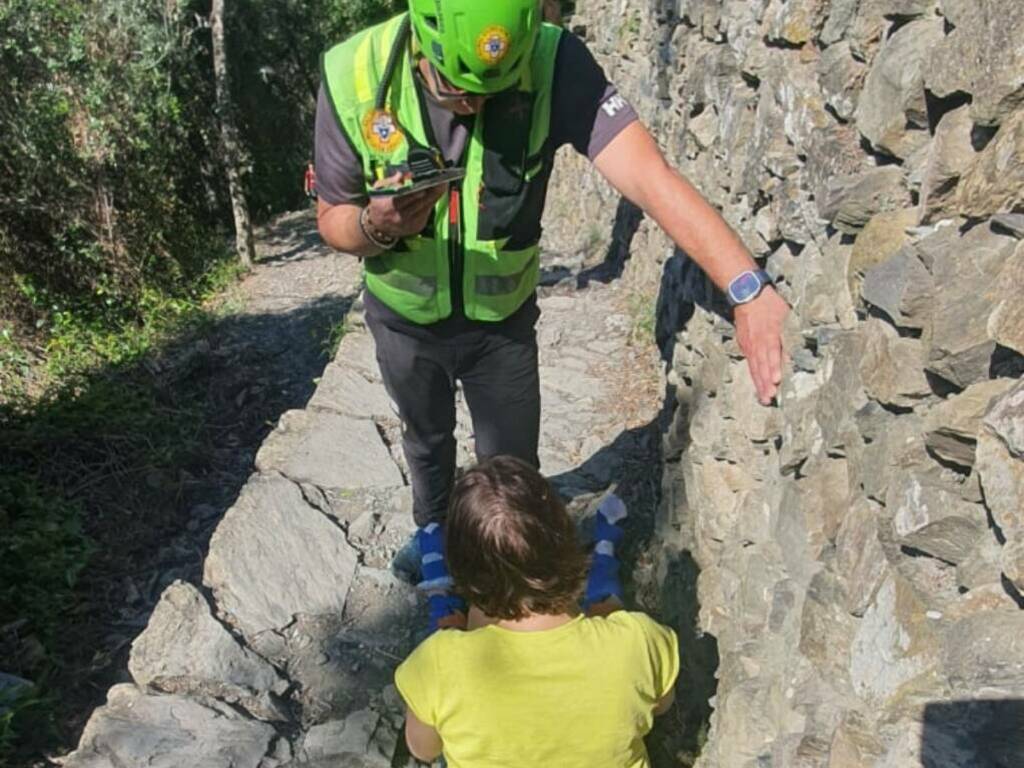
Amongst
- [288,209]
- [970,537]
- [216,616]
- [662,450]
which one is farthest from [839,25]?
[288,209]

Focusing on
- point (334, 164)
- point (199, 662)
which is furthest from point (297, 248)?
point (334, 164)

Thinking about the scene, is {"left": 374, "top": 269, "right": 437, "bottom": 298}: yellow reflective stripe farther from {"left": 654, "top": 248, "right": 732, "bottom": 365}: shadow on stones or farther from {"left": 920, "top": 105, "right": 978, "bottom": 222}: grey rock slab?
{"left": 920, "top": 105, "right": 978, "bottom": 222}: grey rock slab

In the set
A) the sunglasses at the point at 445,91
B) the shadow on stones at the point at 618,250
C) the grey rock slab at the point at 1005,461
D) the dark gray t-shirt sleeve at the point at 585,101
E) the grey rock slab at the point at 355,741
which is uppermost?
the sunglasses at the point at 445,91

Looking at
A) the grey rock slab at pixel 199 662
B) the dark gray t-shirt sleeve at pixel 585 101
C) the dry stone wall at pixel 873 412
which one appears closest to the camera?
the dry stone wall at pixel 873 412

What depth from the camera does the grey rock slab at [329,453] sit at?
13.5 ft

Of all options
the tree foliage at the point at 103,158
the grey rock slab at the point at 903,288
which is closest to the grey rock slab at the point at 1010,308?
the grey rock slab at the point at 903,288

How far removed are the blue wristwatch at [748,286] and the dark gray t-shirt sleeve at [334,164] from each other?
0.93m

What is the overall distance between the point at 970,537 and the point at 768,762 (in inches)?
34.3

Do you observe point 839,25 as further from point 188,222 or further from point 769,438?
point 188,222

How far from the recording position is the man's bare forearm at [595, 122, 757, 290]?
229 cm

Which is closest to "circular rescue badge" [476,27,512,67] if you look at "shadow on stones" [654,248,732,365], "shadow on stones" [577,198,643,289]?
"shadow on stones" [654,248,732,365]

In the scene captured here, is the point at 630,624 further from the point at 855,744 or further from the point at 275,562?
the point at 275,562

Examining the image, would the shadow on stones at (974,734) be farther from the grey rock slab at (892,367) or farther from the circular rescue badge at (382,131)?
the circular rescue badge at (382,131)

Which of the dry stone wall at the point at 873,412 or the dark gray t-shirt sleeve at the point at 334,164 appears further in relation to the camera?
the dark gray t-shirt sleeve at the point at 334,164
